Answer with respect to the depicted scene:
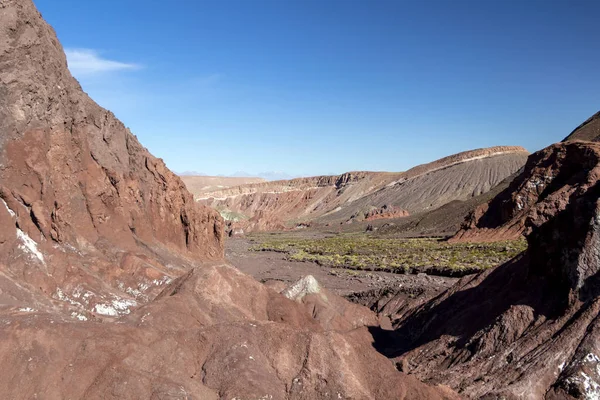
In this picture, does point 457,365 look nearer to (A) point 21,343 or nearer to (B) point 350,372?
(B) point 350,372

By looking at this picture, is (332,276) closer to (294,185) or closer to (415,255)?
(415,255)

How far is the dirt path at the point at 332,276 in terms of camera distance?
33.5 m

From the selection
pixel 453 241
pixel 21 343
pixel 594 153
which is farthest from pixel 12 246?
pixel 453 241

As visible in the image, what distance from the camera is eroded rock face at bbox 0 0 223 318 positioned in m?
16.8

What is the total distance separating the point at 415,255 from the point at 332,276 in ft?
36.5

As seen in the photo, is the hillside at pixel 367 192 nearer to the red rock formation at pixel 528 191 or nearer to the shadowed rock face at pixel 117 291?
the red rock formation at pixel 528 191

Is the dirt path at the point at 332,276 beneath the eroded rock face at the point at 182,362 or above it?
beneath

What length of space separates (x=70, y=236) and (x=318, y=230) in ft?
279

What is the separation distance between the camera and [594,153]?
43.2 metres

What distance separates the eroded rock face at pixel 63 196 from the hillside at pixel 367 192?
269 ft

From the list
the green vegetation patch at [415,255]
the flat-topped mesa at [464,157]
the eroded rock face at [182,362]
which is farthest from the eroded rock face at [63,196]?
the flat-topped mesa at [464,157]

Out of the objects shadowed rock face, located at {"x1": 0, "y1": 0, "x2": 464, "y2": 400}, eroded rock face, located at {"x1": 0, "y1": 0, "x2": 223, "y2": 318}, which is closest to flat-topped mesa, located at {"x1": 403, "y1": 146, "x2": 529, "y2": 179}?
shadowed rock face, located at {"x1": 0, "y1": 0, "x2": 464, "y2": 400}

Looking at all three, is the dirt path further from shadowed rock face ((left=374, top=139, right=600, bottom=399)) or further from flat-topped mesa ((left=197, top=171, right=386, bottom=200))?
flat-topped mesa ((left=197, top=171, right=386, bottom=200))

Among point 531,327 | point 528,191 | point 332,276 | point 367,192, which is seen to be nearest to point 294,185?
point 367,192
